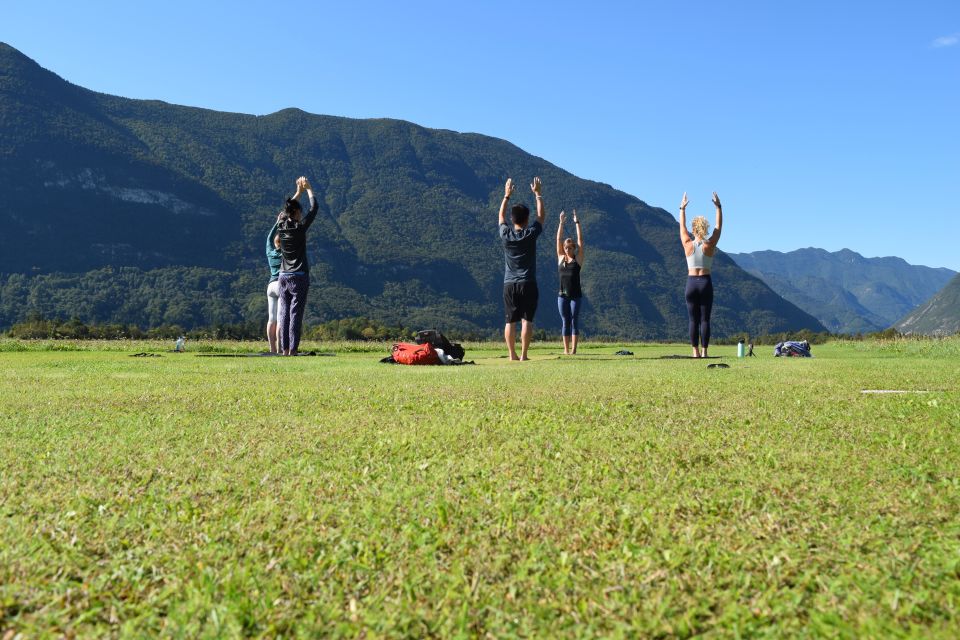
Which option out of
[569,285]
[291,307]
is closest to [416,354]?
[291,307]

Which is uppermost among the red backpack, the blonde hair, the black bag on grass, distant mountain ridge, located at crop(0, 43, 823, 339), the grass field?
distant mountain ridge, located at crop(0, 43, 823, 339)

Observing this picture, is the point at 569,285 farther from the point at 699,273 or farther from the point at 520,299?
the point at 520,299

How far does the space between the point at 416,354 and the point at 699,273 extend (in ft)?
18.8

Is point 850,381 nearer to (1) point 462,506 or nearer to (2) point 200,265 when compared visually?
(1) point 462,506

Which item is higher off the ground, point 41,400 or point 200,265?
point 200,265

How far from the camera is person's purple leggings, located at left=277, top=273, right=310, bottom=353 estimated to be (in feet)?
46.8

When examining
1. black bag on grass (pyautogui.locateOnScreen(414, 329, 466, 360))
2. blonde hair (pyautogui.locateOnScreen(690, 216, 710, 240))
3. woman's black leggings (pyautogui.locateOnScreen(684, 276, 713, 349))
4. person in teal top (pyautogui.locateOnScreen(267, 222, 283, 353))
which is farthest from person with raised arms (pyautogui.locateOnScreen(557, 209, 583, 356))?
person in teal top (pyautogui.locateOnScreen(267, 222, 283, 353))

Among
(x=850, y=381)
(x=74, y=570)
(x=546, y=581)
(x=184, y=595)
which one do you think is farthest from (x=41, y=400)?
(x=850, y=381)

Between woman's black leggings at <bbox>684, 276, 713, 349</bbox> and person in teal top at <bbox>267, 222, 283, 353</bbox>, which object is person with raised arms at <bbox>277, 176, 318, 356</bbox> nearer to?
person in teal top at <bbox>267, 222, 283, 353</bbox>

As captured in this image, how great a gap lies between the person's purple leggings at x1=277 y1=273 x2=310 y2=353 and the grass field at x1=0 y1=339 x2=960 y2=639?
9.26m

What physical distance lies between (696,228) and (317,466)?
12236 millimetres

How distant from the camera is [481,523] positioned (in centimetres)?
253

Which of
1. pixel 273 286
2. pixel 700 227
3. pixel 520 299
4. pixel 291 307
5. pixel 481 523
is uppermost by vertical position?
pixel 700 227

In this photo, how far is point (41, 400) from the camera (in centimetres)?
583
